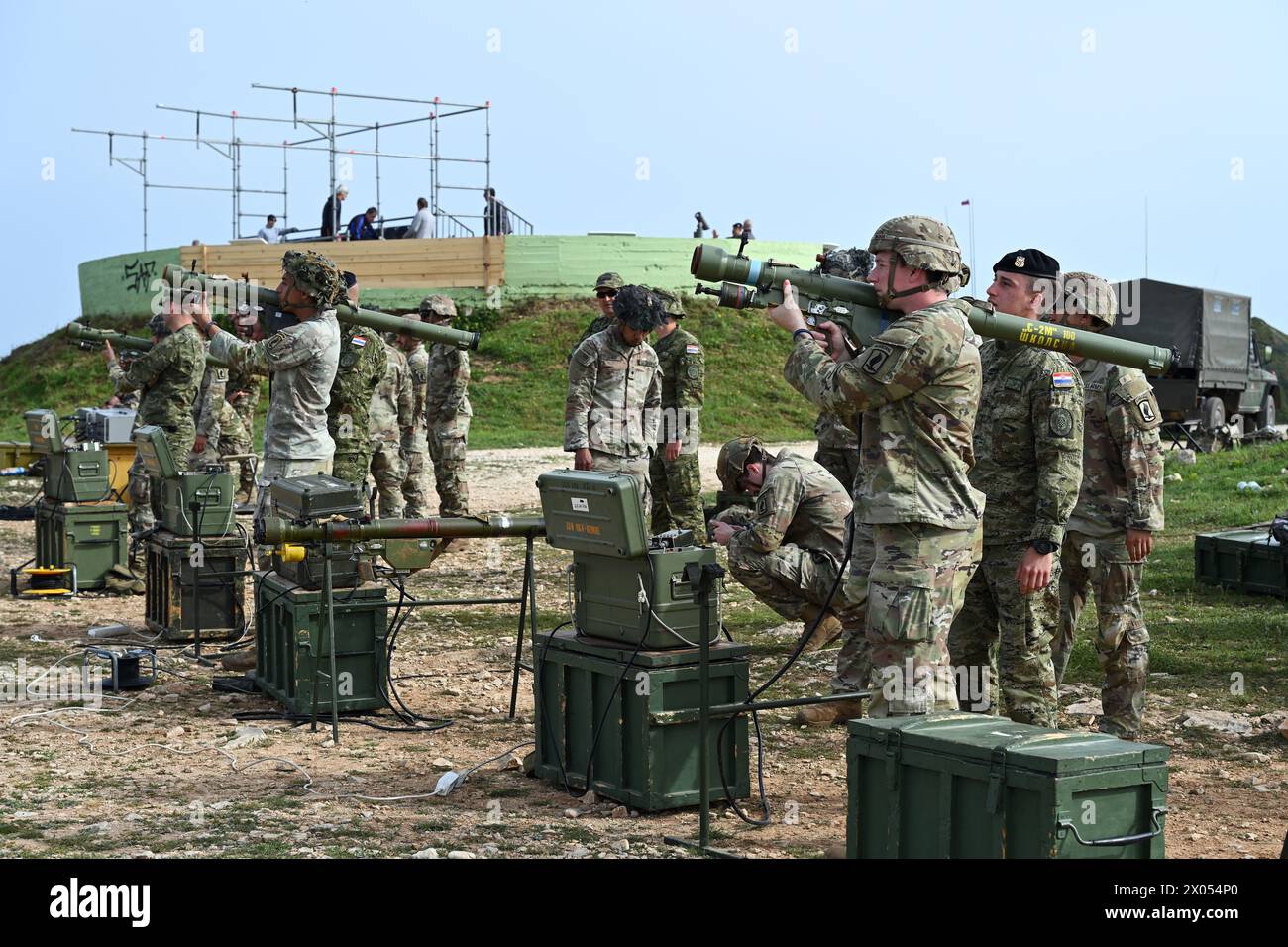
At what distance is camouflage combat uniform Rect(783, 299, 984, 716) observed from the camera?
5.39 meters

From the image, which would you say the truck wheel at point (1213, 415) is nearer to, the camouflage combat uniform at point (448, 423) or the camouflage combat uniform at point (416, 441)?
the camouflage combat uniform at point (416, 441)

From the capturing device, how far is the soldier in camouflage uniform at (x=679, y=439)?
1263 cm

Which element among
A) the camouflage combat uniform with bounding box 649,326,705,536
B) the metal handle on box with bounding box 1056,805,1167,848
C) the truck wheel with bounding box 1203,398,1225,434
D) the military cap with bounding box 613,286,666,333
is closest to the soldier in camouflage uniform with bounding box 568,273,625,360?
the camouflage combat uniform with bounding box 649,326,705,536

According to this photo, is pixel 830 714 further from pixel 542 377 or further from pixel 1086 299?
pixel 542 377

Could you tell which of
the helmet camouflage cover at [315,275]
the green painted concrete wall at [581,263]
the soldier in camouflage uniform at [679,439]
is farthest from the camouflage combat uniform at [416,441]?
the green painted concrete wall at [581,263]

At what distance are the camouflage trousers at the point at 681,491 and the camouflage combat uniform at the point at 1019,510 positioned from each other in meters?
5.66

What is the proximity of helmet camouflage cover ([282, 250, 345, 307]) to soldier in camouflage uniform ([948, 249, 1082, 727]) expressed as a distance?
3.83 metres

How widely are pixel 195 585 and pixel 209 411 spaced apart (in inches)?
177

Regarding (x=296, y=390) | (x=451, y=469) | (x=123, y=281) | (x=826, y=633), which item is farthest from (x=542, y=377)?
(x=296, y=390)

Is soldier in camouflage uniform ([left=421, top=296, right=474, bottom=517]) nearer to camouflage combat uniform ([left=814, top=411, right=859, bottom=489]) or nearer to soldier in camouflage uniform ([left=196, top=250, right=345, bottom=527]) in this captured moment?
camouflage combat uniform ([left=814, top=411, right=859, bottom=489])

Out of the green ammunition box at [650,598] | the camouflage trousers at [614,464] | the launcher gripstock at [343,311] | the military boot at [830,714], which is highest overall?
the launcher gripstock at [343,311]

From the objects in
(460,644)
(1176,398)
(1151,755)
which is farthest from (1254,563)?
(1176,398)

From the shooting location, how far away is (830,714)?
25.6ft

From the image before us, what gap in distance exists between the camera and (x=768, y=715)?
26.1ft
